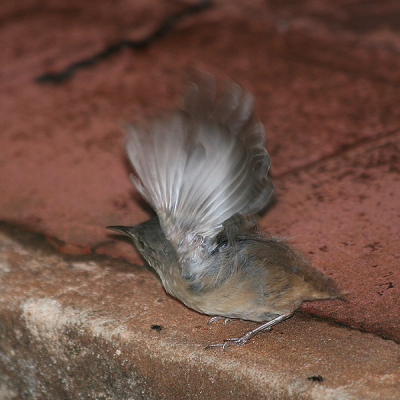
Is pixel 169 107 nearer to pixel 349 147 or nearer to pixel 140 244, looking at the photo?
pixel 349 147

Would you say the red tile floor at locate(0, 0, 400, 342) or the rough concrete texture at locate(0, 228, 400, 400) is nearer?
the rough concrete texture at locate(0, 228, 400, 400)

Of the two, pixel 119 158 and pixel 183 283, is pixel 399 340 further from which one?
pixel 119 158

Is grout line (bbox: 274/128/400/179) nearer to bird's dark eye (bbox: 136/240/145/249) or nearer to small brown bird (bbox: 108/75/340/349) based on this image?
small brown bird (bbox: 108/75/340/349)

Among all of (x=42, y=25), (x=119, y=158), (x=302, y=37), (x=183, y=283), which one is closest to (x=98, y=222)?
(x=119, y=158)

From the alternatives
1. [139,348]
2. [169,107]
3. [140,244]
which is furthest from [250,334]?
[169,107]

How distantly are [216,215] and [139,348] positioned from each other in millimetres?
541

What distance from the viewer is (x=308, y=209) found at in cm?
282

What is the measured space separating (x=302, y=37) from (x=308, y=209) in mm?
2310

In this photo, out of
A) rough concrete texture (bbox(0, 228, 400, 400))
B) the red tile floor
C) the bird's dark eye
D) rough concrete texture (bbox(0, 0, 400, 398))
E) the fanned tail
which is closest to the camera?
rough concrete texture (bbox(0, 228, 400, 400))

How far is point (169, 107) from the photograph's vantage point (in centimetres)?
381

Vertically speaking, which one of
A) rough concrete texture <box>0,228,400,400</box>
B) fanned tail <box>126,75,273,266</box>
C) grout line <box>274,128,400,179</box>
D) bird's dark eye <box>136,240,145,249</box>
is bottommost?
rough concrete texture <box>0,228,400,400</box>

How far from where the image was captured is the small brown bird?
2004 millimetres

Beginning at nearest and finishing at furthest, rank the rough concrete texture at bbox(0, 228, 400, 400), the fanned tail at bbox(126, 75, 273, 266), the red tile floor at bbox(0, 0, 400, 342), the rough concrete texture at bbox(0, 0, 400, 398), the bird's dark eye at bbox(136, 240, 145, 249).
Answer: the rough concrete texture at bbox(0, 228, 400, 400) < the fanned tail at bbox(126, 75, 273, 266) < the rough concrete texture at bbox(0, 0, 400, 398) < the bird's dark eye at bbox(136, 240, 145, 249) < the red tile floor at bbox(0, 0, 400, 342)

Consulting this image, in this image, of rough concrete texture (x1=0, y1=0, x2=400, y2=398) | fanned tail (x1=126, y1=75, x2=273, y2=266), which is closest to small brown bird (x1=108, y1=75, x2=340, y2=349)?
fanned tail (x1=126, y1=75, x2=273, y2=266)
